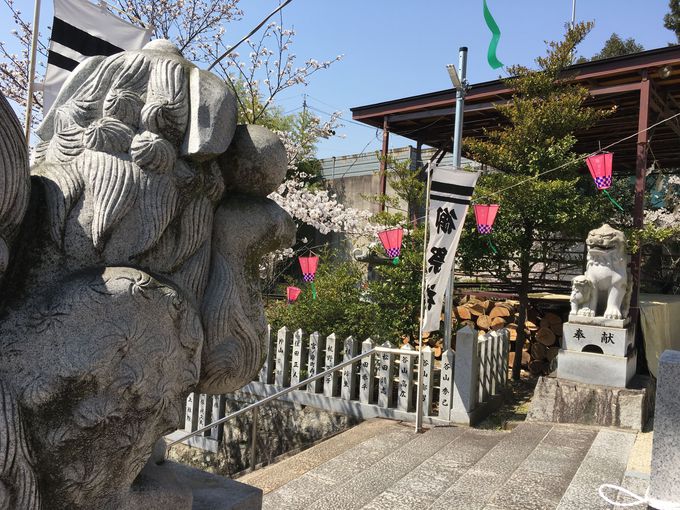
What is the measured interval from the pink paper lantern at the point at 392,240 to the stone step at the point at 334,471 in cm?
281

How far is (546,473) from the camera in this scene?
3.92m

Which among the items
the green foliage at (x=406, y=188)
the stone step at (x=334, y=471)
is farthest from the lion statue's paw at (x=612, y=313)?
the green foliage at (x=406, y=188)

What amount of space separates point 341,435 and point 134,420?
3.78 metres

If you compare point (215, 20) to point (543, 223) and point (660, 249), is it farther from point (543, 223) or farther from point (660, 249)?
point (660, 249)

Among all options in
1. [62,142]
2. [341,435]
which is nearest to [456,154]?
[341,435]

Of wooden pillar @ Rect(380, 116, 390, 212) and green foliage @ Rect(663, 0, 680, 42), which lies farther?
green foliage @ Rect(663, 0, 680, 42)

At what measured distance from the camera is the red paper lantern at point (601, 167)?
22.1ft

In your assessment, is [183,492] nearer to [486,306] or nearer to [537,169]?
[537,169]

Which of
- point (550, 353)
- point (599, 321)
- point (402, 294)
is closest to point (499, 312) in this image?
point (550, 353)

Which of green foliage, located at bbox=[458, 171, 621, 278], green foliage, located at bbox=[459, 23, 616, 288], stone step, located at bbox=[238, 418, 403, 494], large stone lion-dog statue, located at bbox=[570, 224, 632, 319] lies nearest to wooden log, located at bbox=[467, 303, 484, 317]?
green foliage, located at bbox=[458, 171, 621, 278]

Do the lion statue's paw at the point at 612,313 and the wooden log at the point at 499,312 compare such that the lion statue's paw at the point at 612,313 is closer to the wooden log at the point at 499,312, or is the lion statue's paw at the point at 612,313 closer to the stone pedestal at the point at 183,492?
the wooden log at the point at 499,312

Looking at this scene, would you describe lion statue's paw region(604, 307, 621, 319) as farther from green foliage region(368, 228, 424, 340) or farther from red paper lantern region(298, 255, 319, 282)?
red paper lantern region(298, 255, 319, 282)

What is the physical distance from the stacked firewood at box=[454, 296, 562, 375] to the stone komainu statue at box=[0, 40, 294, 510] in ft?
22.6

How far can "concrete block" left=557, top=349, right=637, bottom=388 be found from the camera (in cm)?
561
